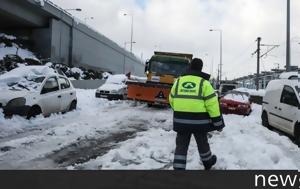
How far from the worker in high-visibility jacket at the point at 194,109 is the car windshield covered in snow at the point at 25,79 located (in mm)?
9033

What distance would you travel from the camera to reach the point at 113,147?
35.4 ft

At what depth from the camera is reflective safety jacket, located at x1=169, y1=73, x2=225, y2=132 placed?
746 cm

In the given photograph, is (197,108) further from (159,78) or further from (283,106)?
(159,78)

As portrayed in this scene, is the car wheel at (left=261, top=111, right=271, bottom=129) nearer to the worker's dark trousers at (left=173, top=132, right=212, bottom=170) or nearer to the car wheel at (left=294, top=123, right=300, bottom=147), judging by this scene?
the car wheel at (left=294, top=123, right=300, bottom=147)

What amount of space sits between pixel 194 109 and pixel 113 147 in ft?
12.2

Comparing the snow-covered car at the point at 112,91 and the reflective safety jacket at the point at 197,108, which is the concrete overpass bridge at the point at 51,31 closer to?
the snow-covered car at the point at 112,91

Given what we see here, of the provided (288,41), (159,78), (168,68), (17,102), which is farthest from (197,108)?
(288,41)

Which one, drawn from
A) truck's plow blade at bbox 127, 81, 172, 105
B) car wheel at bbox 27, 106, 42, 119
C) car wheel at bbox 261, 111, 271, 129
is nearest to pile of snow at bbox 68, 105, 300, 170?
car wheel at bbox 27, 106, 42, 119

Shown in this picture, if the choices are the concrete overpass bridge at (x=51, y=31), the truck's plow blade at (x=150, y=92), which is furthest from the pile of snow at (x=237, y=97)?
the concrete overpass bridge at (x=51, y=31)

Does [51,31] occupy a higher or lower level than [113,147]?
higher
